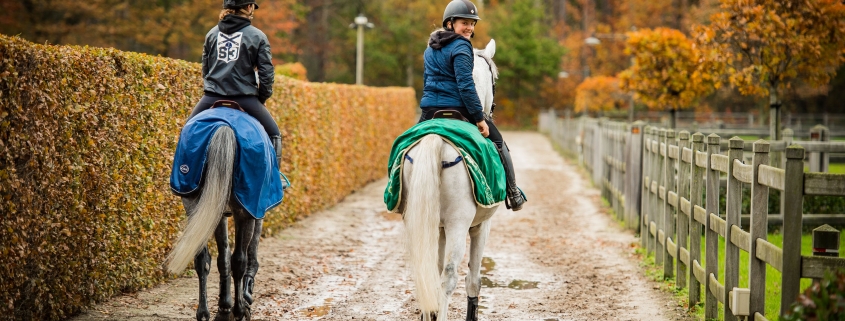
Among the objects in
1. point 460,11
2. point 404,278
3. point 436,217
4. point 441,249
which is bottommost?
point 404,278

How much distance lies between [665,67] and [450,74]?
16.4 metres

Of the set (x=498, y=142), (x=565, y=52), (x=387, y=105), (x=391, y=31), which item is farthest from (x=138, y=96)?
(x=565, y=52)

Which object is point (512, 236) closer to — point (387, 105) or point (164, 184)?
point (164, 184)

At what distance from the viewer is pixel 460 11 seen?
20.5 ft

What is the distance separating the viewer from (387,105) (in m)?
21.5

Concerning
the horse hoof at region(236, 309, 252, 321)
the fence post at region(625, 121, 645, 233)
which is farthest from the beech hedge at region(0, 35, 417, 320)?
the fence post at region(625, 121, 645, 233)

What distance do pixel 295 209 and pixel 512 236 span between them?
10.3ft

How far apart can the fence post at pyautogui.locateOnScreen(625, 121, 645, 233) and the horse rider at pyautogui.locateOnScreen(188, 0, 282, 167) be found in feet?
21.6

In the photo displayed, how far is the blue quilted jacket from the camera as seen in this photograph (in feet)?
19.9

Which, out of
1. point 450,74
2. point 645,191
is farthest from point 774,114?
point 450,74

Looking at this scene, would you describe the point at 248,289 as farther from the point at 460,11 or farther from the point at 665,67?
the point at 665,67

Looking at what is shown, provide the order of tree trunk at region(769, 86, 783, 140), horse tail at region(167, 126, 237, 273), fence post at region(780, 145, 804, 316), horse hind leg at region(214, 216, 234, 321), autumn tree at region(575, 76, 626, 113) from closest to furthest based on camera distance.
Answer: fence post at region(780, 145, 804, 316)
horse tail at region(167, 126, 237, 273)
horse hind leg at region(214, 216, 234, 321)
tree trunk at region(769, 86, 783, 140)
autumn tree at region(575, 76, 626, 113)

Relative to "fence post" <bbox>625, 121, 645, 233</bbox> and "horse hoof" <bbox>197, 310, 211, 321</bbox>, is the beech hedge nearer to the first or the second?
"horse hoof" <bbox>197, 310, 211, 321</bbox>

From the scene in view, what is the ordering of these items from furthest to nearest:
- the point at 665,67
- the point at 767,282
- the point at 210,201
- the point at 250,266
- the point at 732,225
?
the point at 665,67, the point at 767,282, the point at 250,266, the point at 732,225, the point at 210,201
